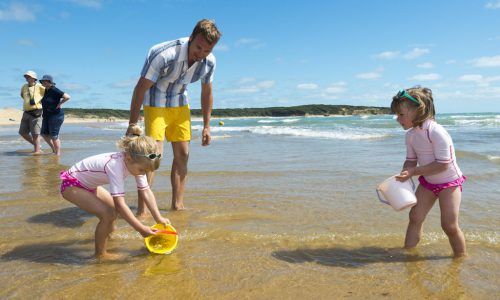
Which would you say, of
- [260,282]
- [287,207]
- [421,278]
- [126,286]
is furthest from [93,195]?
[421,278]

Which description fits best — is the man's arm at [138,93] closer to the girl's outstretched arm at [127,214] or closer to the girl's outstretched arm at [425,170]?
the girl's outstretched arm at [127,214]

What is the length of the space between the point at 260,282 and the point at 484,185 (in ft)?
14.3

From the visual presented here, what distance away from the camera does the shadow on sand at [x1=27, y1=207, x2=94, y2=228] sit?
410 cm

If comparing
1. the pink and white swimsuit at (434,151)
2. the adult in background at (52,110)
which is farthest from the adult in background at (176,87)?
the adult in background at (52,110)

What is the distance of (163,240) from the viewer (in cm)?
338

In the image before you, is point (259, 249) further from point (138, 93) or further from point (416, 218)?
point (138, 93)

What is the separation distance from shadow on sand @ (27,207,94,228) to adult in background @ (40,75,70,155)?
5398mm

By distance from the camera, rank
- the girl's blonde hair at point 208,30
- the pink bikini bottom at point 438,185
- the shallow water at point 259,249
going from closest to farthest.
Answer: the shallow water at point 259,249 < the pink bikini bottom at point 438,185 < the girl's blonde hair at point 208,30

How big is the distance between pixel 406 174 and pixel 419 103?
54cm

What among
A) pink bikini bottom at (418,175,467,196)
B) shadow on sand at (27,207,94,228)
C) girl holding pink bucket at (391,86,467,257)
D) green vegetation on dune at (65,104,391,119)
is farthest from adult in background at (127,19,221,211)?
green vegetation on dune at (65,104,391,119)

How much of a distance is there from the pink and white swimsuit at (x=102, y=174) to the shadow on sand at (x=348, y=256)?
129 cm

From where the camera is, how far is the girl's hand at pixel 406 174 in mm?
3133

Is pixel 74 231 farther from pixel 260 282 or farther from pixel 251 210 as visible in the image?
pixel 260 282

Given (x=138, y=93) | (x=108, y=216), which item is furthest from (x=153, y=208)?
(x=138, y=93)
